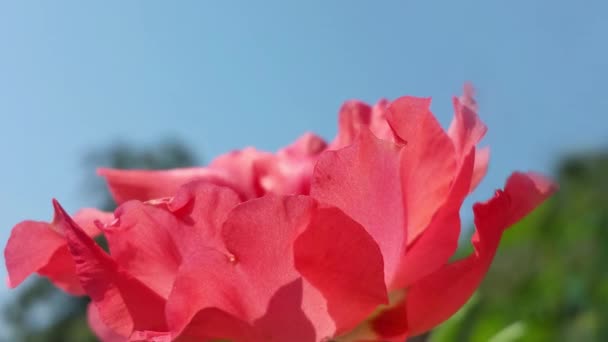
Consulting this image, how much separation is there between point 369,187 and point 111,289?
0.21m

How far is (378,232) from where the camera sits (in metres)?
0.53

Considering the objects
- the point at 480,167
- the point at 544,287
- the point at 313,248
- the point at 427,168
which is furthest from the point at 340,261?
the point at 544,287

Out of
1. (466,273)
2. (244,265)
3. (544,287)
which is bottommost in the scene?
(544,287)

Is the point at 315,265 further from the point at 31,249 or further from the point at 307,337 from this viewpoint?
the point at 31,249

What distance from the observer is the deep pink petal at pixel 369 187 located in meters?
0.50

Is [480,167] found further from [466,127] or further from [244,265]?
[244,265]

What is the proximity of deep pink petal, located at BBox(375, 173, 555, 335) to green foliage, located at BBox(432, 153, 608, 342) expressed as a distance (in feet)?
0.98

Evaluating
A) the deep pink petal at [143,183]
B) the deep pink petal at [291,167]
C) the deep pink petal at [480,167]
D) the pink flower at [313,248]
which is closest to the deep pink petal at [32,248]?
the pink flower at [313,248]

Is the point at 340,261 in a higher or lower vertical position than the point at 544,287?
higher

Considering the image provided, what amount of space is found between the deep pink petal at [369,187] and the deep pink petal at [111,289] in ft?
0.52

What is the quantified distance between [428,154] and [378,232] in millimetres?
95

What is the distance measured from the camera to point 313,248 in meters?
0.50

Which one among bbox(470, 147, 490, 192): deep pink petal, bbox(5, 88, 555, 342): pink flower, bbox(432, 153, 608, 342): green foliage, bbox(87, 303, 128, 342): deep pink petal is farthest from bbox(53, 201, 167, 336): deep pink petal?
bbox(432, 153, 608, 342): green foliage

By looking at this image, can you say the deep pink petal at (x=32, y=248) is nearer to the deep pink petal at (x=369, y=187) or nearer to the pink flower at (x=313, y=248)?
the pink flower at (x=313, y=248)
